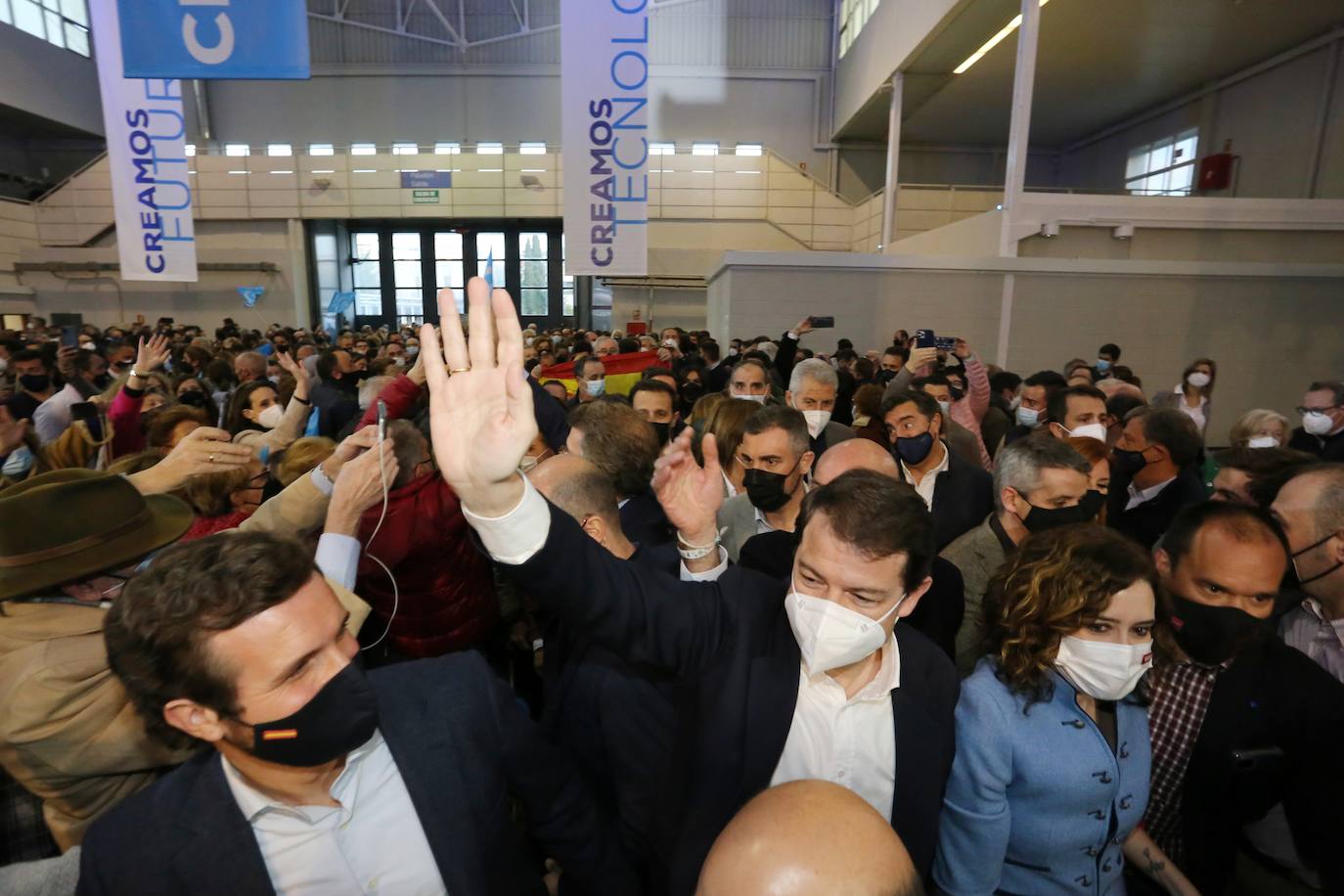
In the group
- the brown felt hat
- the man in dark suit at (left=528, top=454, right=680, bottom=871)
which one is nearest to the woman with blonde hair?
the man in dark suit at (left=528, top=454, right=680, bottom=871)

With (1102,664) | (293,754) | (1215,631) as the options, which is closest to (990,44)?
(1215,631)

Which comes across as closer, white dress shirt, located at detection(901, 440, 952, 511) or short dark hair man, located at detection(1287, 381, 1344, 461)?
white dress shirt, located at detection(901, 440, 952, 511)

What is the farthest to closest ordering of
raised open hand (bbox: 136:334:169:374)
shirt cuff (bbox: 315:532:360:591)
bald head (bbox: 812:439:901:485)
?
raised open hand (bbox: 136:334:169:374), bald head (bbox: 812:439:901:485), shirt cuff (bbox: 315:532:360:591)

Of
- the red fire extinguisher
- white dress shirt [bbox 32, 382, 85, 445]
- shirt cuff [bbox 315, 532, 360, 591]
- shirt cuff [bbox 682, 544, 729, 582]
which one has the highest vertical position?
the red fire extinguisher

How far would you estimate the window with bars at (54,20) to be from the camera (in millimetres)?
19328

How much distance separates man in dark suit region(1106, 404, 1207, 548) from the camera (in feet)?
11.8

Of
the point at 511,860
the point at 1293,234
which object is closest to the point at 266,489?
the point at 511,860

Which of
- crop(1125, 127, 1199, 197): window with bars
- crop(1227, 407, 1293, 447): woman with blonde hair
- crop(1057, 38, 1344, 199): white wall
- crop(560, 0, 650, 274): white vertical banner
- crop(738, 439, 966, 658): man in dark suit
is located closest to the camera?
crop(738, 439, 966, 658): man in dark suit

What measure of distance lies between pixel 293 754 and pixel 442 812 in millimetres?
338

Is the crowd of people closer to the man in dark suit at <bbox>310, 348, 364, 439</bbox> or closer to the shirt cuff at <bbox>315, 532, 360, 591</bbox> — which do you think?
the shirt cuff at <bbox>315, 532, 360, 591</bbox>

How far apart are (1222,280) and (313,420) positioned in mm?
12948

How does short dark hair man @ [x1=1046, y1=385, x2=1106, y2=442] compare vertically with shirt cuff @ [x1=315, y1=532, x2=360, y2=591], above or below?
above

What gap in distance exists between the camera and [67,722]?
5.17ft

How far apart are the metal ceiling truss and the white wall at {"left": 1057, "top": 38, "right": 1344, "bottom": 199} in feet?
47.4
